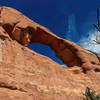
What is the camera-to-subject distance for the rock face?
860 centimetres

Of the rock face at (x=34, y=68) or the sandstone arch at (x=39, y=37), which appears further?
the sandstone arch at (x=39, y=37)

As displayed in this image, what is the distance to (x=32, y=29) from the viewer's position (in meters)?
15.1

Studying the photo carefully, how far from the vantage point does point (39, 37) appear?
17.6 m

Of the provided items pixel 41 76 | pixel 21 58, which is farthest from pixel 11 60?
pixel 41 76

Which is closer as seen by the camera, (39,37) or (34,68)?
(34,68)

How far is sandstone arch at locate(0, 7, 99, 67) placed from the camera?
42.3 ft

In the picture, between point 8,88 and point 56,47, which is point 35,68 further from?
point 56,47

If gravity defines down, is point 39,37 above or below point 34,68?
above

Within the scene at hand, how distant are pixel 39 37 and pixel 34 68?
295 inches

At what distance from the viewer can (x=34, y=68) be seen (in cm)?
1080

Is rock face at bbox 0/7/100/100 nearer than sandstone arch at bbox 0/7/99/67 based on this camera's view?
Yes

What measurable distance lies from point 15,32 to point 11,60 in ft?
13.3

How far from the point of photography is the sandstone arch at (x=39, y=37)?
12895 mm

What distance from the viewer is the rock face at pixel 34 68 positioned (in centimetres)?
860
